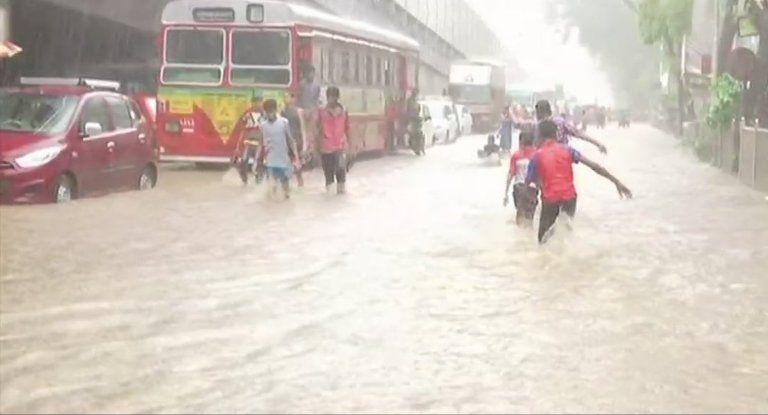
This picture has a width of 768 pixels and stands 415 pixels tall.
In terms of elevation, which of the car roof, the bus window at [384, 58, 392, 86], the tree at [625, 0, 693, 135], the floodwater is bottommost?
the floodwater

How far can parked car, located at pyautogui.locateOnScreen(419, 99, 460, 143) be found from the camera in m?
45.6

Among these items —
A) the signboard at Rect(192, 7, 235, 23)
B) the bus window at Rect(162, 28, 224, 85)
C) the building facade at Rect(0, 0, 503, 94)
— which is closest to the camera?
the signboard at Rect(192, 7, 235, 23)

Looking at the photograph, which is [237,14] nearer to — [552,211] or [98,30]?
[552,211]

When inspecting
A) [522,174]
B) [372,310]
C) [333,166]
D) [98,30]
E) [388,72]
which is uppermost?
[98,30]

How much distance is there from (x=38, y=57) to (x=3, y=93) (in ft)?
80.5

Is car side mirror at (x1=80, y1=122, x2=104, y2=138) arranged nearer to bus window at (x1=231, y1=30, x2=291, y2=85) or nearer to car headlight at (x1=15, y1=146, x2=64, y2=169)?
car headlight at (x1=15, y1=146, x2=64, y2=169)

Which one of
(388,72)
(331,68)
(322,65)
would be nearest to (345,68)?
(331,68)

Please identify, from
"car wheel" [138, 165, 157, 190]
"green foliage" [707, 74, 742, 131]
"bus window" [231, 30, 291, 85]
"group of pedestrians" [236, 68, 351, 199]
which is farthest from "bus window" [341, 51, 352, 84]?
"car wheel" [138, 165, 157, 190]

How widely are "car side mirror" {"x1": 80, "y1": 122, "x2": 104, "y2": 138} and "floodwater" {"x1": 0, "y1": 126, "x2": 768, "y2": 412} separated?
0.85 meters

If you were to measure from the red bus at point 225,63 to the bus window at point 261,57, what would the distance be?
0.06ft

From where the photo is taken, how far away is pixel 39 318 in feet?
31.4

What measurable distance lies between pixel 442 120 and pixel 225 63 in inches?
921

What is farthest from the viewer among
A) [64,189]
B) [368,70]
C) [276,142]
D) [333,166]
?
[368,70]

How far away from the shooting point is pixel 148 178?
19.9 meters
